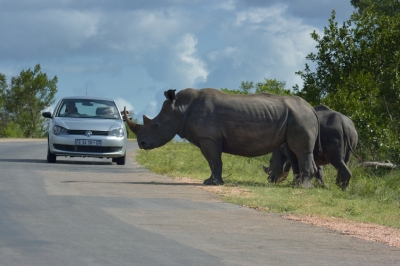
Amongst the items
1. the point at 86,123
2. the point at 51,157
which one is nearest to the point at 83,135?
the point at 86,123

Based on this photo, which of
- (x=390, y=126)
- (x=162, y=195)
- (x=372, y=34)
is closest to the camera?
(x=162, y=195)

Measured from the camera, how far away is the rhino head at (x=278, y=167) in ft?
59.3

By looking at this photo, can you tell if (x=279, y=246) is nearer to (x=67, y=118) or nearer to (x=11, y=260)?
(x=11, y=260)

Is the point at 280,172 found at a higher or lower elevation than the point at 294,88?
lower

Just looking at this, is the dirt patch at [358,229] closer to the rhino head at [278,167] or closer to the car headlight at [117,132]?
the rhino head at [278,167]

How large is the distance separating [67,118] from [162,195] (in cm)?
862

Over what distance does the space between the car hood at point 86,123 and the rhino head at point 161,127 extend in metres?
4.03

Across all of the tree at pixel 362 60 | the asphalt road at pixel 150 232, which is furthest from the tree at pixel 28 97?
the asphalt road at pixel 150 232

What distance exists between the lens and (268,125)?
16812 millimetres

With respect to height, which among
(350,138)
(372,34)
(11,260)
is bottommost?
(11,260)

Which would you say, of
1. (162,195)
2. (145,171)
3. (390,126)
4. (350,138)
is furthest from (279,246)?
(390,126)

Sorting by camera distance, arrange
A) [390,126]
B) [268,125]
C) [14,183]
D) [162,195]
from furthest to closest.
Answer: [390,126], [268,125], [14,183], [162,195]

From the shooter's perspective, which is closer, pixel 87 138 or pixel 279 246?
pixel 279 246

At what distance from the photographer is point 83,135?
21469mm
